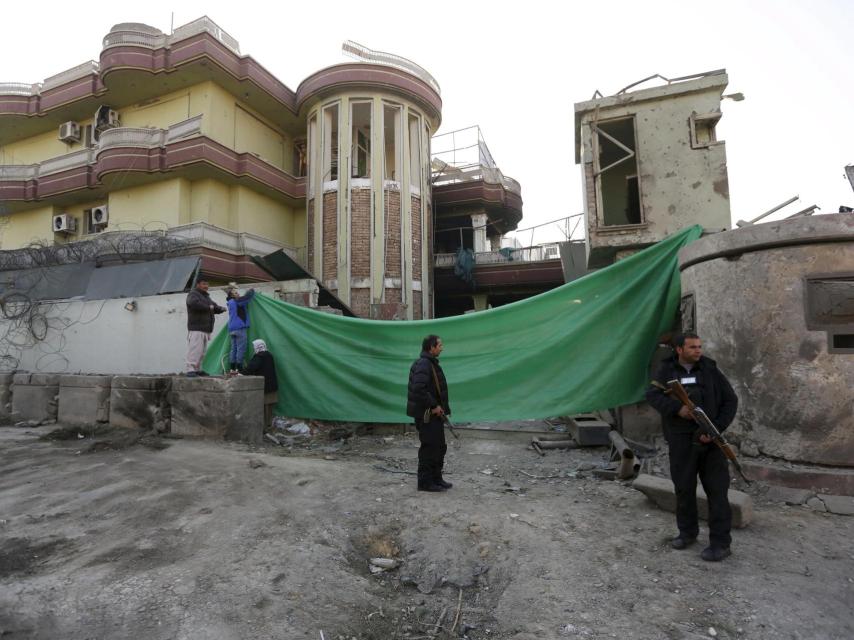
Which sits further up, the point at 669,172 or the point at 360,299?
the point at 669,172

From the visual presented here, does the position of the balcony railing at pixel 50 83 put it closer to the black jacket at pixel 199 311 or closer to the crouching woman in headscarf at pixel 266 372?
the black jacket at pixel 199 311

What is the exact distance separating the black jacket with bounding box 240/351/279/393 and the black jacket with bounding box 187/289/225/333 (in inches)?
29.3

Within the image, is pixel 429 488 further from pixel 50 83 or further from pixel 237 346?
pixel 50 83

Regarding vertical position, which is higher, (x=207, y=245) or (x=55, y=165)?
(x=55, y=165)

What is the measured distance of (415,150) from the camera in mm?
15430

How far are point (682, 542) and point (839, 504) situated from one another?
1.46 m

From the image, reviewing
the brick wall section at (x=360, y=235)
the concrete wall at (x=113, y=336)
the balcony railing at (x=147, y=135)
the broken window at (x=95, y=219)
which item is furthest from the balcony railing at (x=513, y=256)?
the broken window at (x=95, y=219)

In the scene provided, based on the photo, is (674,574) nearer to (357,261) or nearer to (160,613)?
(160,613)

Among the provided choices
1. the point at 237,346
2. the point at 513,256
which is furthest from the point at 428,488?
the point at 513,256

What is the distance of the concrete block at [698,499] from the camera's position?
305 centimetres

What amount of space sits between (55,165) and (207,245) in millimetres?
8162

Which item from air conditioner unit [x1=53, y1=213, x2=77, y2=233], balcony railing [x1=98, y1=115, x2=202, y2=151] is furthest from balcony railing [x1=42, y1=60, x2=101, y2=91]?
air conditioner unit [x1=53, y1=213, x2=77, y2=233]

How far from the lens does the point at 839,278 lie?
3451 mm

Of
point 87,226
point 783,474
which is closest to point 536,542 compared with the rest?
point 783,474
